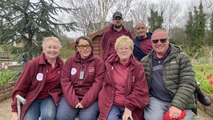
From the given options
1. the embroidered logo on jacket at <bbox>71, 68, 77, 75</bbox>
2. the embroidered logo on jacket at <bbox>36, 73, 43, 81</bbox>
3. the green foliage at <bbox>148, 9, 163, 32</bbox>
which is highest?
the green foliage at <bbox>148, 9, 163, 32</bbox>

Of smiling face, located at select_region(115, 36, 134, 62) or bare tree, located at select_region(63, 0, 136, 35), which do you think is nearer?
smiling face, located at select_region(115, 36, 134, 62)

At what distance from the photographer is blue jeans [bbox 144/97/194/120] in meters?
3.09

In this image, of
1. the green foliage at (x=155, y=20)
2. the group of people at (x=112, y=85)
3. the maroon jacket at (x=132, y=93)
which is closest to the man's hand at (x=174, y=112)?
the group of people at (x=112, y=85)

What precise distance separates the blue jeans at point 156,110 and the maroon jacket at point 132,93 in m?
0.09

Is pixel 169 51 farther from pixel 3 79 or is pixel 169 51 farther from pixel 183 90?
pixel 3 79

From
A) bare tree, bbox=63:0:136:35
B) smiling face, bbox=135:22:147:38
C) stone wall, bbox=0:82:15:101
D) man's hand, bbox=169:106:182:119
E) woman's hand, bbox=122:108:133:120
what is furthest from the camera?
bare tree, bbox=63:0:136:35

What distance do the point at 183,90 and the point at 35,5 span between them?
732 centimetres

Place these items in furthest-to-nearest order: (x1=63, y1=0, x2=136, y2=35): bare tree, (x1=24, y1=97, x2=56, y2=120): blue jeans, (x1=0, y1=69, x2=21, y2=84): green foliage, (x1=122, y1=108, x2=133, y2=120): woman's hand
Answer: (x1=63, y1=0, x2=136, y2=35): bare tree < (x1=0, y1=69, x2=21, y2=84): green foliage < (x1=24, y1=97, x2=56, y2=120): blue jeans < (x1=122, y1=108, x2=133, y2=120): woman's hand

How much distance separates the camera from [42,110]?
11.1 ft

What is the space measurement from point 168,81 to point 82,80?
3.71 ft

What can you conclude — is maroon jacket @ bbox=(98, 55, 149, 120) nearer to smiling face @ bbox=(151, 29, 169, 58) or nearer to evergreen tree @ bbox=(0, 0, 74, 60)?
smiling face @ bbox=(151, 29, 169, 58)

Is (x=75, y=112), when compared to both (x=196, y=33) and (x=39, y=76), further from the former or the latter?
(x=196, y=33)

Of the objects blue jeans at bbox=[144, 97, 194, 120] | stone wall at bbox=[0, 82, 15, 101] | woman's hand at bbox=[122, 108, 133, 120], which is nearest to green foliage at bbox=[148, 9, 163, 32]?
stone wall at bbox=[0, 82, 15, 101]

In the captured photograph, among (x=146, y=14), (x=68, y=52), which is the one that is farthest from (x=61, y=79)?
(x=146, y=14)
